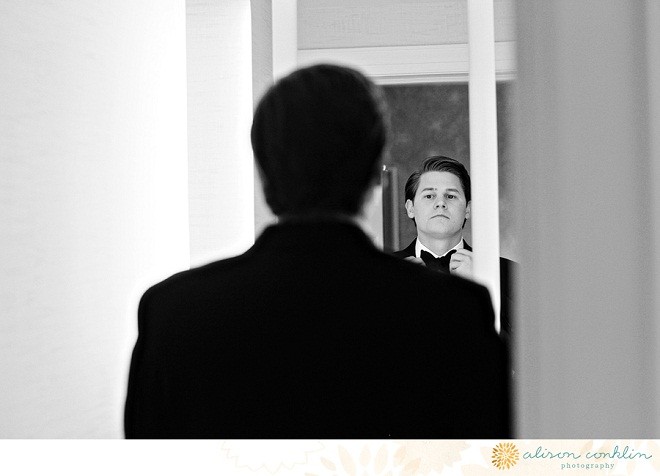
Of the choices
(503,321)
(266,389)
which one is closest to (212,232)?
(503,321)

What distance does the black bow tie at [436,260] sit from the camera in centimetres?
117

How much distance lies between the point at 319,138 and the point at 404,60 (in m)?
1.05

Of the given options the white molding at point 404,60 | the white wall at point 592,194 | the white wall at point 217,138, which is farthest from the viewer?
the white wall at point 217,138

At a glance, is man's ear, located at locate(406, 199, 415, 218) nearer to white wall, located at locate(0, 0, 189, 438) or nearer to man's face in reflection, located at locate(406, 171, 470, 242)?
man's face in reflection, located at locate(406, 171, 470, 242)

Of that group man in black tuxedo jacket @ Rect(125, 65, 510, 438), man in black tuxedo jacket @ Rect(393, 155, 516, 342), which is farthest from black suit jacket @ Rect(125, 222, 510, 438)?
man in black tuxedo jacket @ Rect(393, 155, 516, 342)

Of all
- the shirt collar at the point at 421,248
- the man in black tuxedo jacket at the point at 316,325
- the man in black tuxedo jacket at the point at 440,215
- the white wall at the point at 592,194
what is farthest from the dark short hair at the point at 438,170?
the white wall at the point at 592,194

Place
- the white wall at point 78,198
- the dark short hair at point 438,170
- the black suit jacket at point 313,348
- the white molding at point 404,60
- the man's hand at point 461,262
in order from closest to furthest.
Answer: the black suit jacket at point 313,348 → the white wall at point 78,198 → the man's hand at point 461,262 → the dark short hair at point 438,170 → the white molding at point 404,60

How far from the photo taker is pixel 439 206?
47.9 inches

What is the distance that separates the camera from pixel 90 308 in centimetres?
112

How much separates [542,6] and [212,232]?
137 cm

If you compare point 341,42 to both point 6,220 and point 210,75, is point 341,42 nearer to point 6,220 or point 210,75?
point 210,75

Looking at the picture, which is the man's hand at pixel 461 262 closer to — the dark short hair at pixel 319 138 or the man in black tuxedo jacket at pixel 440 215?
the man in black tuxedo jacket at pixel 440 215
